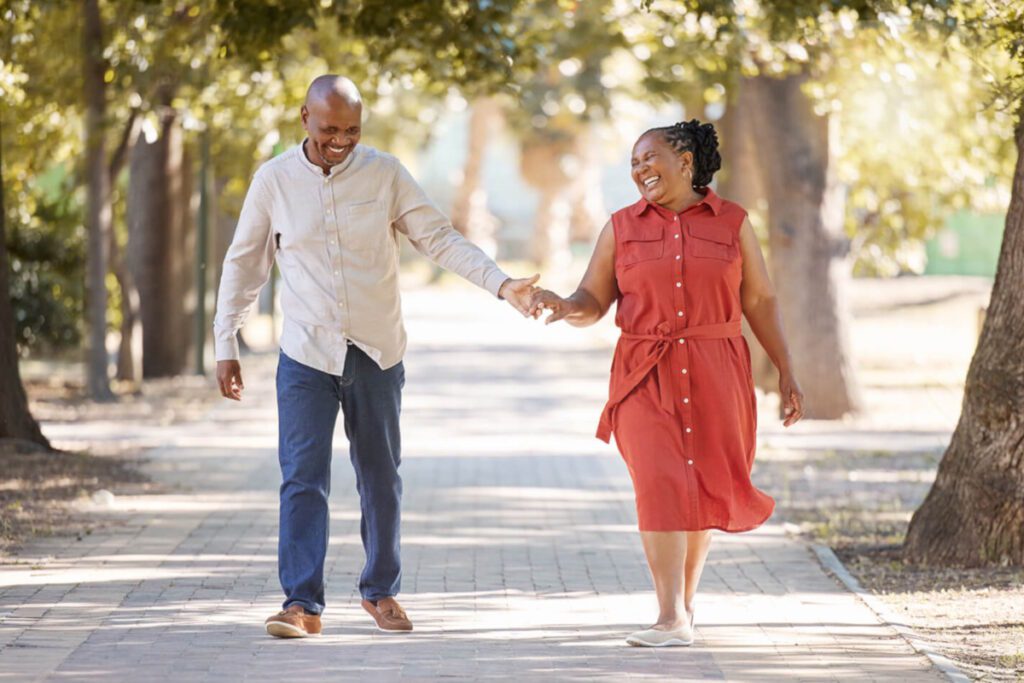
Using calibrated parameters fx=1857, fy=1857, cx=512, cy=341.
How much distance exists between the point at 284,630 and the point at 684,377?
1.76 m

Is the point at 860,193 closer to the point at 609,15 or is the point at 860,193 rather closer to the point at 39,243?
the point at 609,15

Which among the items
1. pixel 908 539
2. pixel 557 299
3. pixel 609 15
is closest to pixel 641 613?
pixel 557 299

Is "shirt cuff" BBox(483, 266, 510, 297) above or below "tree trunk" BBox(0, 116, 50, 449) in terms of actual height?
above

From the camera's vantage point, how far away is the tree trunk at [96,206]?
1734 centimetres

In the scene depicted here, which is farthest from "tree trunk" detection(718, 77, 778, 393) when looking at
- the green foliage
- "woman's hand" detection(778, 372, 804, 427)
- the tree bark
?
"woman's hand" detection(778, 372, 804, 427)

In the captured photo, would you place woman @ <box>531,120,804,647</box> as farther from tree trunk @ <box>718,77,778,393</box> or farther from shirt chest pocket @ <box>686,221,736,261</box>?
tree trunk @ <box>718,77,778,393</box>

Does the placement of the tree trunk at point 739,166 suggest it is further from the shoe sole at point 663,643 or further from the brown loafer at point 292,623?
the brown loafer at point 292,623

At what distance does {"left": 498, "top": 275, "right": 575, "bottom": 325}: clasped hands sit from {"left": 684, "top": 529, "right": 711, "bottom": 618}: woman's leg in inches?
37.6

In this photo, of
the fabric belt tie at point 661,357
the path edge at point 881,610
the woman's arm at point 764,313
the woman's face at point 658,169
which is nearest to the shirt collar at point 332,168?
the woman's face at point 658,169

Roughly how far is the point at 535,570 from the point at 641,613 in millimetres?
1326

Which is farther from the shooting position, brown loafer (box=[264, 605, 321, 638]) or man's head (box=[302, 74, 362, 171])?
brown loafer (box=[264, 605, 321, 638])

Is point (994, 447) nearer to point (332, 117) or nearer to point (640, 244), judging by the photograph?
point (640, 244)

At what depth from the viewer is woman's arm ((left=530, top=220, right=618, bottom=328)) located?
690 cm

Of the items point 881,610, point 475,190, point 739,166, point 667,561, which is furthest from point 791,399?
point 475,190
